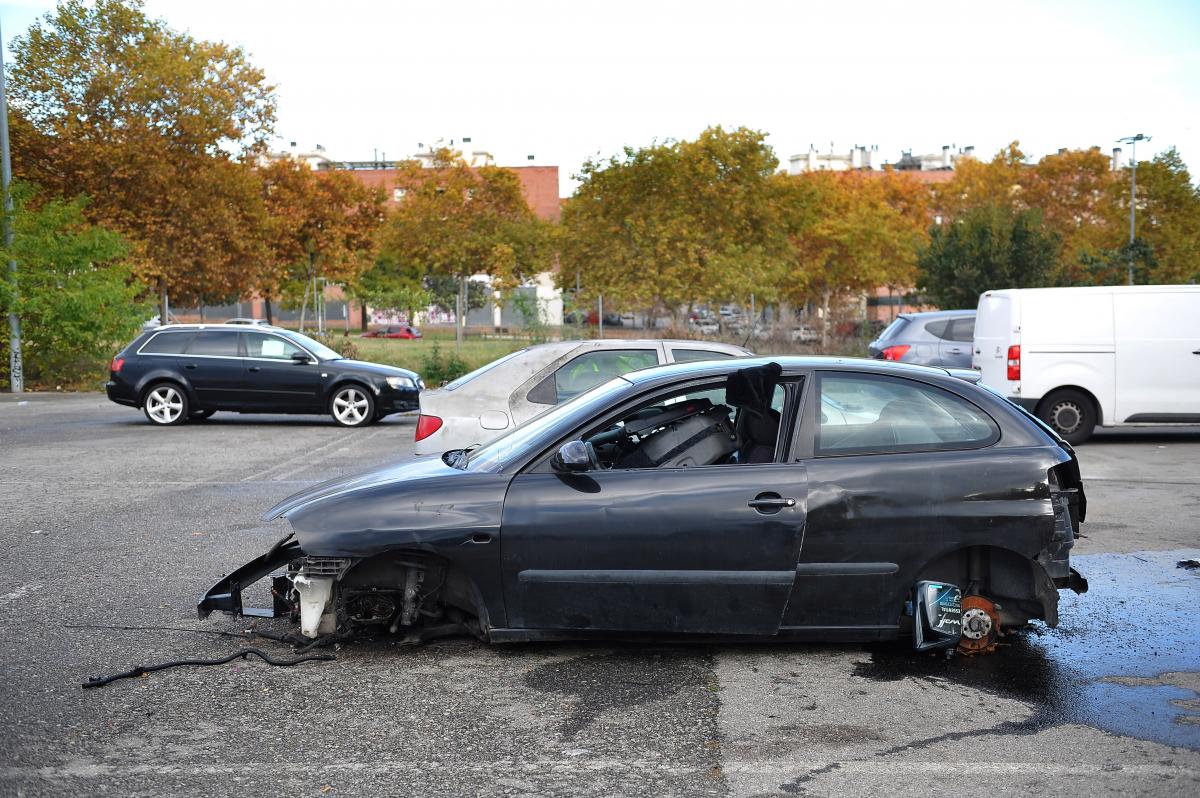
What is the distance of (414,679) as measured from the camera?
512 cm

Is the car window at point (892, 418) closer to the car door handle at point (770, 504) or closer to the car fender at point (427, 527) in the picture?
the car door handle at point (770, 504)

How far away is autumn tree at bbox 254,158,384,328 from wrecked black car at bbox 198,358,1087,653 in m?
38.2

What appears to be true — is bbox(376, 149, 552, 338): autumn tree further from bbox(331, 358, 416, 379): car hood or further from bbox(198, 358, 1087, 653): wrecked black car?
bbox(198, 358, 1087, 653): wrecked black car

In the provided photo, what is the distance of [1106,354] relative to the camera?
46.1ft

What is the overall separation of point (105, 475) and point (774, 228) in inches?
1139

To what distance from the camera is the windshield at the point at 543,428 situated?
5.51 metres

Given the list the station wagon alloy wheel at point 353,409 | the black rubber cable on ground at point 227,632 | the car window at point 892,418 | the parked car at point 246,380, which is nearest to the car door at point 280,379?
the parked car at point 246,380

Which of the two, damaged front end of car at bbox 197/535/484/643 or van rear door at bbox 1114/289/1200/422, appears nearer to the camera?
damaged front end of car at bbox 197/535/484/643

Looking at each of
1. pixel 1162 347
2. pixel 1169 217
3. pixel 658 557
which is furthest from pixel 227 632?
pixel 1169 217

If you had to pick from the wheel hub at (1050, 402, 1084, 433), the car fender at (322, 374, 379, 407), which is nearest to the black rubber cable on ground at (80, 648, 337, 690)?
the wheel hub at (1050, 402, 1084, 433)

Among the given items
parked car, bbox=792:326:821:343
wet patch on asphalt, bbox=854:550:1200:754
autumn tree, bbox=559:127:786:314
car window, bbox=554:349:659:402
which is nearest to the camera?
wet patch on asphalt, bbox=854:550:1200:754

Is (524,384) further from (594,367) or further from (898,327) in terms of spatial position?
(898,327)

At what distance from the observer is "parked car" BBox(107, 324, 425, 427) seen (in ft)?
57.0

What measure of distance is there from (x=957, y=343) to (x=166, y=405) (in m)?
12.6
